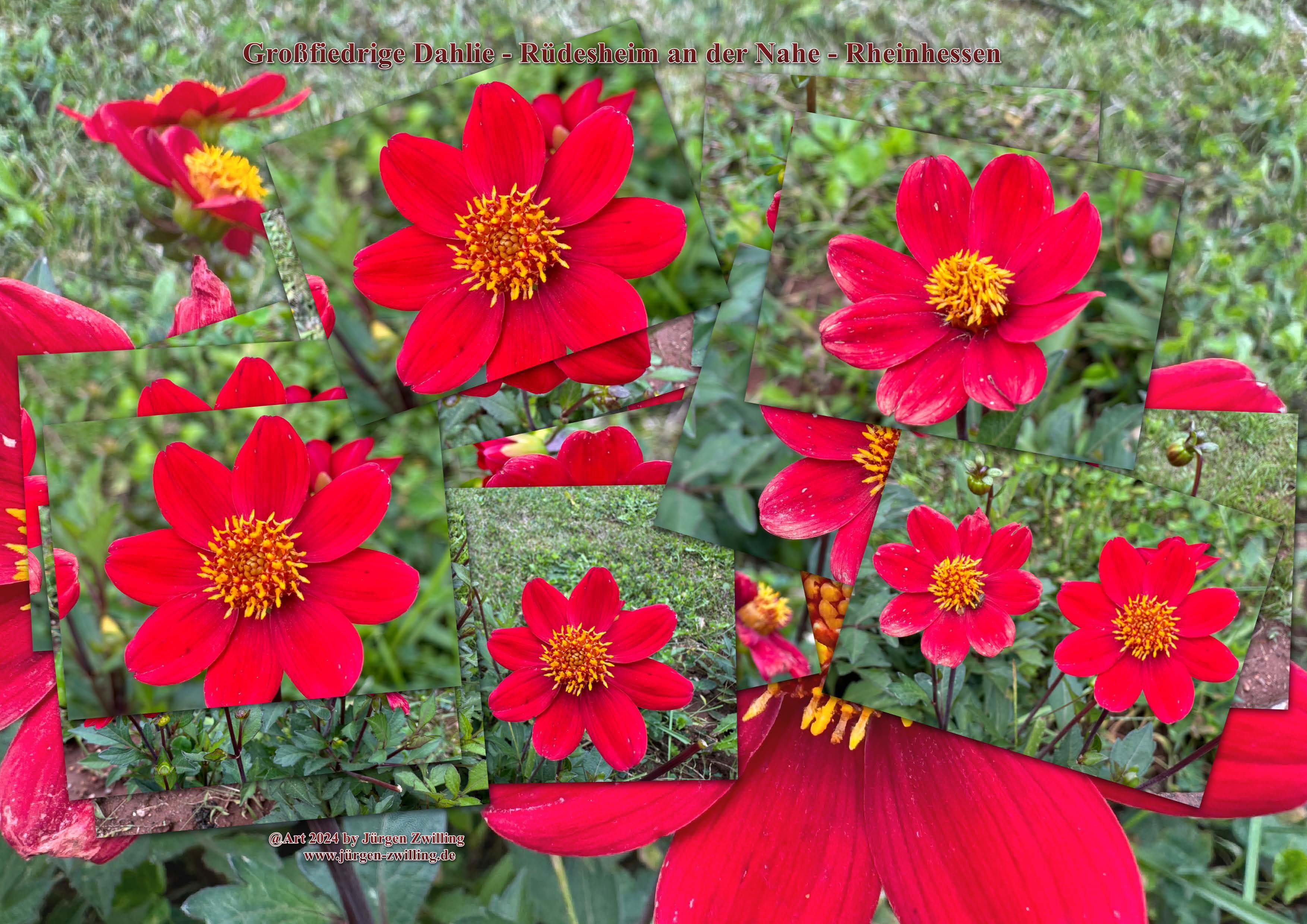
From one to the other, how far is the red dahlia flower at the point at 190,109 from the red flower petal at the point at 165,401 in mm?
331

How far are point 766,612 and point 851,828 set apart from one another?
0.70ft

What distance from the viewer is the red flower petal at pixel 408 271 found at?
938mm

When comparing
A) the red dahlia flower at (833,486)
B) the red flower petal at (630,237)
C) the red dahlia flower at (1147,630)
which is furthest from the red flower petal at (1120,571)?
the red flower petal at (630,237)

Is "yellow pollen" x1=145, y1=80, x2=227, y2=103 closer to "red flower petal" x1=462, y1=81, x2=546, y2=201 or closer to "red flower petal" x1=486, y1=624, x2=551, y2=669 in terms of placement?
"red flower petal" x1=462, y1=81, x2=546, y2=201

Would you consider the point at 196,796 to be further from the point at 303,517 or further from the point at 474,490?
the point at 474,490

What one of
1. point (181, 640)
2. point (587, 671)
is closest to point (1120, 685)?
point (587, 671)

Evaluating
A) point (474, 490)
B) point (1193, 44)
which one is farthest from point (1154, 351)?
point (474, 490)

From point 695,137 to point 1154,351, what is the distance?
1.78ft

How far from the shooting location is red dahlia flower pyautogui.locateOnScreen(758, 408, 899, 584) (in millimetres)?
913

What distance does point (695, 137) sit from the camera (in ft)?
3.64

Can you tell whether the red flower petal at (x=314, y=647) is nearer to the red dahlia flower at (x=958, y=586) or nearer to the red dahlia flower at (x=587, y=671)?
the red dahlia flower at (x=587, y=671)

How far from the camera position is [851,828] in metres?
0.90

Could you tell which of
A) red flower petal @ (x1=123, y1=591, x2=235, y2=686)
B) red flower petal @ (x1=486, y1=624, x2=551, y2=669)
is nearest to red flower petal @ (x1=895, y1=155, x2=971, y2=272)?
red flower petal @ (x1=486, y1=624, x2=551, y2=669)

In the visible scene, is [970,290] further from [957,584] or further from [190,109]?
[190,109]
